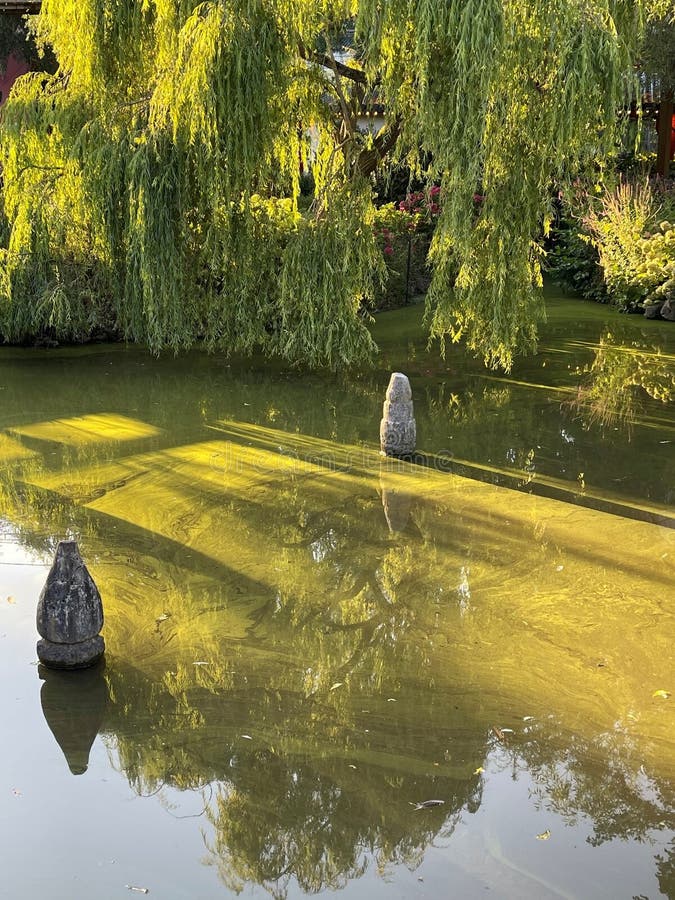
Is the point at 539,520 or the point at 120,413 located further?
the point at 120,413

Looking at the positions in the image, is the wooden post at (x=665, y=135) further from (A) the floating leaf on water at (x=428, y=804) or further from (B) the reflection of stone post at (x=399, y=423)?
(A) the floating leaf on water at (x=428, y=804)

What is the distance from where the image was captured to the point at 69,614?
5129 mm

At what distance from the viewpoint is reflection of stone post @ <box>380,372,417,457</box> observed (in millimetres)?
8602

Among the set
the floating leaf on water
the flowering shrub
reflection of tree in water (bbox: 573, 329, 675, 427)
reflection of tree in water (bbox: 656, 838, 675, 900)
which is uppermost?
the flowering shrub

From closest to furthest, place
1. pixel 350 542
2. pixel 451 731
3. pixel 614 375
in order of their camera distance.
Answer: pixel 451 731
pixel 350 542
pixel 614 375

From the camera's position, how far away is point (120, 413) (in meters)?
10.4

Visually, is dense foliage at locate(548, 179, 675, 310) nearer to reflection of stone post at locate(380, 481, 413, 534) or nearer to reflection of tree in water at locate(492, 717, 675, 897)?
reflection of stone post at locate(380, 481, 413, 534)

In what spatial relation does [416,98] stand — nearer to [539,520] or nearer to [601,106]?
[601,106]

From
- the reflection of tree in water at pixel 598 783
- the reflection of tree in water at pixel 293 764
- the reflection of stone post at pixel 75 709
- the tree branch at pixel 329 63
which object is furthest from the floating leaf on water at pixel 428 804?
the tree branch at pixel 329 63

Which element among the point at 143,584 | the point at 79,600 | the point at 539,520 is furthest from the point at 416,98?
the point at 79,600

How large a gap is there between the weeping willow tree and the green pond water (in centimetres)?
166

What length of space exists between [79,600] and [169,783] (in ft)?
4.20

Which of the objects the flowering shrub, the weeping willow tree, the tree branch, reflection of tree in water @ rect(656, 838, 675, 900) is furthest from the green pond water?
the flowering shrub

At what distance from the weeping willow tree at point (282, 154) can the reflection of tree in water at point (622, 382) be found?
119cm
